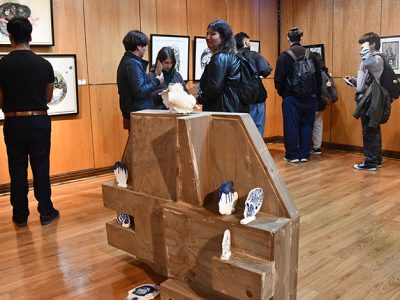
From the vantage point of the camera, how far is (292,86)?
5.31 m

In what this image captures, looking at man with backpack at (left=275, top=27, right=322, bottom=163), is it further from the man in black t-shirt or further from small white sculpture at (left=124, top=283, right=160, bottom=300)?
small white sculpture at (left=124, top=283, right=160, bottom=300)

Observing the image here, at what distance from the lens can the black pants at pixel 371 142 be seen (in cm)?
491

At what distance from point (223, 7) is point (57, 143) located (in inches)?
127

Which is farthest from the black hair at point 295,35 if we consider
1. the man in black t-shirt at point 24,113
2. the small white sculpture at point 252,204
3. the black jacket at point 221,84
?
the small white sculpture at point 252,204

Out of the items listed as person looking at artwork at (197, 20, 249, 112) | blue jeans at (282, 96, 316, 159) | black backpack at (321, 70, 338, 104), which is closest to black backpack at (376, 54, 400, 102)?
blue jeans at (282, 96, 316, 159)

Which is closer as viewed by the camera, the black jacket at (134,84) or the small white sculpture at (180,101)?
the small white sculpture at (180,101)

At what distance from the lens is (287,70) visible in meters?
5.27

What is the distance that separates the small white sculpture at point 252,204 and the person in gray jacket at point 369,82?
3.48 meters

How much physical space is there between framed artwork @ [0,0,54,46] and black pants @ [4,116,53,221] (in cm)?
148

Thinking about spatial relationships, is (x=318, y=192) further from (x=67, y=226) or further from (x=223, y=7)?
(x=223, y=7)

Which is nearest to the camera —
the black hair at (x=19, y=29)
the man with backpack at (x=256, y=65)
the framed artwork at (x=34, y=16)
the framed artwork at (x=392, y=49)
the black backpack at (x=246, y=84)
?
the black hair at (x=19, y=29)

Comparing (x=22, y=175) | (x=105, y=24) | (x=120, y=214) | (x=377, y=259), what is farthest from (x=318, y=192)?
(x=105, y=24)

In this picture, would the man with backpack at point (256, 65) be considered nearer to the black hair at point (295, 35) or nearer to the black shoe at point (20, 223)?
the black hair at point (295, 35)

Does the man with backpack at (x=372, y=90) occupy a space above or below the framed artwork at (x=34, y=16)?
below
